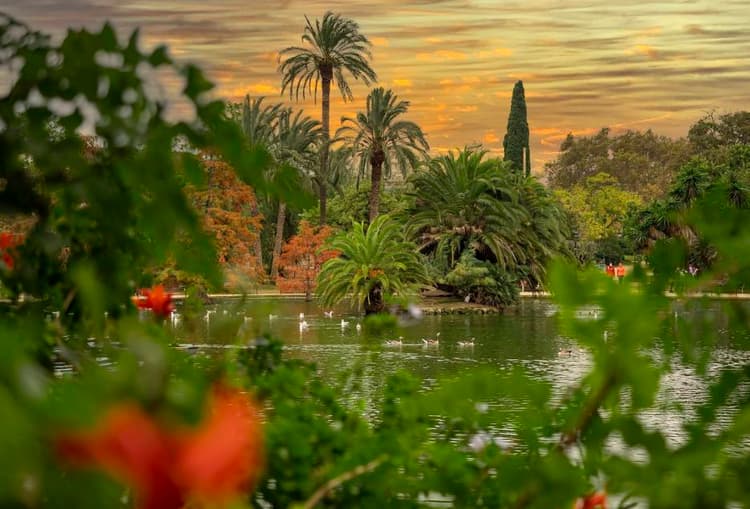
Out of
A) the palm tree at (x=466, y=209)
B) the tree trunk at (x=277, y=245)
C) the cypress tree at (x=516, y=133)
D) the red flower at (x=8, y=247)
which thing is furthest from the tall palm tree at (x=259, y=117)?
the red flower at (x=8, y=247)

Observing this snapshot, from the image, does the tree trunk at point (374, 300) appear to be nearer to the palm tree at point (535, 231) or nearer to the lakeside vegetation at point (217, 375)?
the palm tree at point (535, 231)

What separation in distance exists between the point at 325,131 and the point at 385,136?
22.9 ft

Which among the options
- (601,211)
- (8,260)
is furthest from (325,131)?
Result: (8,260)

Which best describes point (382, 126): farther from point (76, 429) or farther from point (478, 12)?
point (76, 429)

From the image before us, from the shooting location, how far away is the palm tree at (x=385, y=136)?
126 feet

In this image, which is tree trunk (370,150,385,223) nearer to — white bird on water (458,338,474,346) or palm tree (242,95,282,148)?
palm tree (242,95,282,148)

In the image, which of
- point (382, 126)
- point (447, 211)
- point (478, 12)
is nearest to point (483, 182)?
point (447, 211)

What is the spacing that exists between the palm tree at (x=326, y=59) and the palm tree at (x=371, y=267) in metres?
12.6

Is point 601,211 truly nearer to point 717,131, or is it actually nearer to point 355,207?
point 717,131

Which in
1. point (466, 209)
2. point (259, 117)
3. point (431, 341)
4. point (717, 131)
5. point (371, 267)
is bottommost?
point (431, 341)

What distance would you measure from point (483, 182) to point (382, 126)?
5.07 meters

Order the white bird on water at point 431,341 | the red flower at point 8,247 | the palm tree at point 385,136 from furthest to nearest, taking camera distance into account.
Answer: the palm tree at point 385,136 → the white bird on water at point 431,341 → the red flower at point 8,247

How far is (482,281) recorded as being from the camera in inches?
1380

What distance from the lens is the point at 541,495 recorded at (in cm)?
61
